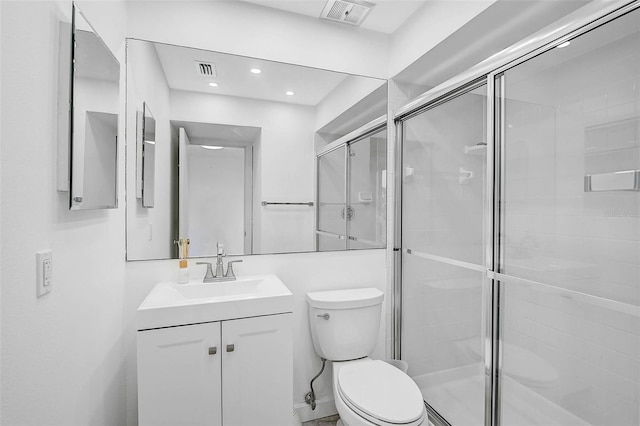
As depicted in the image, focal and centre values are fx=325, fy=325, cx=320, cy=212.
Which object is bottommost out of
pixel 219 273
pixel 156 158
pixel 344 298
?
pixel 344 298

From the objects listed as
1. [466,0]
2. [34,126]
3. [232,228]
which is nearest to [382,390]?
[232,228]

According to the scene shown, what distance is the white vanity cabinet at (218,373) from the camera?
4.38 ft

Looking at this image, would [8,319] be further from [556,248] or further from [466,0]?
[466,0]

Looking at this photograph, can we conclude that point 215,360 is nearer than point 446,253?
Yes

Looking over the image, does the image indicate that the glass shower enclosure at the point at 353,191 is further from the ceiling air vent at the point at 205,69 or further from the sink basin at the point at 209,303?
the ceiling air vent at the point at 205,69

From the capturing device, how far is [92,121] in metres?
1.13

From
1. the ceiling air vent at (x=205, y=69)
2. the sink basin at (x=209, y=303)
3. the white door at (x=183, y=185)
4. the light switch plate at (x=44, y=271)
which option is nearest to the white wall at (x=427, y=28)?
the ceiling air vent at (x=205, y=69)

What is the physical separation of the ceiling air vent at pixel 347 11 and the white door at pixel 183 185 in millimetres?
1087

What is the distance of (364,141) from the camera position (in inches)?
85.5

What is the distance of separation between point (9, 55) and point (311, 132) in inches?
57.2

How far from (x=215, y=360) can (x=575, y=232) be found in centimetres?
160

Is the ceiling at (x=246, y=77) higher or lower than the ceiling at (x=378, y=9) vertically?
lower

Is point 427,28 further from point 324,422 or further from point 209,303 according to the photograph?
point 324,422

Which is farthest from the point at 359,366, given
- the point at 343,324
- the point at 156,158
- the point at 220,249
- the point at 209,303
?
the point at 156,158
